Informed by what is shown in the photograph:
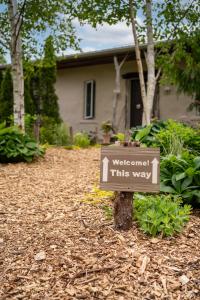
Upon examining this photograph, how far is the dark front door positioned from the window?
1666 millimetres

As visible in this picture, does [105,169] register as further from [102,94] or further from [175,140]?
[102,94]

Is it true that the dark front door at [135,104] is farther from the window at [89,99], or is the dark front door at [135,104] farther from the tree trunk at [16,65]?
the tree trunk at [16,65]

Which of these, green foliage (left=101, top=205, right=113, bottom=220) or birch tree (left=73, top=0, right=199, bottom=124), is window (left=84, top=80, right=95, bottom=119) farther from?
green foliage (left=101, top=205, right=113, bottom=220)

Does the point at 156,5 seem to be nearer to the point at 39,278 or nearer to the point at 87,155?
the point at 87,155

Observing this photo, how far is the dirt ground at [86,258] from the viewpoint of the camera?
253cm

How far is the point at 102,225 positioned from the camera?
3.39 m

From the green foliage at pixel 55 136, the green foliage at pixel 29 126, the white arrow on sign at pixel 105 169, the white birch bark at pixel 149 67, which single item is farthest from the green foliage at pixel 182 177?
the green foliage at pixel 55 136

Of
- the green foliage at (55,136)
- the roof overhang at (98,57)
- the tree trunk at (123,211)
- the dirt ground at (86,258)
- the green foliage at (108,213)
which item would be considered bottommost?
the dirt ground at (86,258)

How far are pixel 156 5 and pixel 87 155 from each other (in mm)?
3321

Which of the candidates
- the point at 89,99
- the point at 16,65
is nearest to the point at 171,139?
the point at 16,65

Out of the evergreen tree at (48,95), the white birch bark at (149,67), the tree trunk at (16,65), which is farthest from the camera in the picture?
the evergreen tree at (48,95)

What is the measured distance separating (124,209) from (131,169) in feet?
1.08

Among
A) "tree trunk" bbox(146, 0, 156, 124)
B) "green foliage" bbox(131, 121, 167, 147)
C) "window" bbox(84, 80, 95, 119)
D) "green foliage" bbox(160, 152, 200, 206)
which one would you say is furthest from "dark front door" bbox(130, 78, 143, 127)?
"green foliage" bbox(160, 152, 200, 206)

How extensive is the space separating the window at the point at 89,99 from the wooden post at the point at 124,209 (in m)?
11.7
